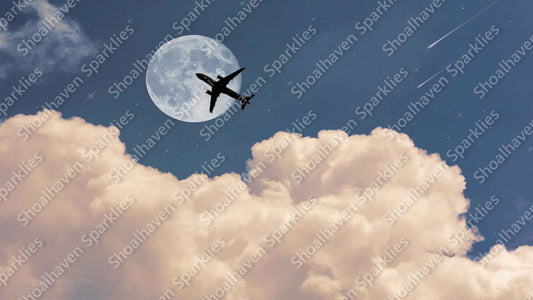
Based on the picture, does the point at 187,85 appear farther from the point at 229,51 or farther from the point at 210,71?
the point at 229,51

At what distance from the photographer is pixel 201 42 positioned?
68.6 m

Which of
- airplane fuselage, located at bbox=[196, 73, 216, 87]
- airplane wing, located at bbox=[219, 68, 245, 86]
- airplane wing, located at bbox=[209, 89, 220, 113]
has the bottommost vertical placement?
airplane wing, located at bbox=[209, 89, 220, 113]

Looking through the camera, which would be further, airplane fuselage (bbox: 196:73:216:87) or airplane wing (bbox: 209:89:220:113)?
airplane wing (bbox: 209:89:220:113)

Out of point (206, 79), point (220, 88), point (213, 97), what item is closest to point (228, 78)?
point (220, 88)

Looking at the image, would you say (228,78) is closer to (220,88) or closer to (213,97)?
(220,88)

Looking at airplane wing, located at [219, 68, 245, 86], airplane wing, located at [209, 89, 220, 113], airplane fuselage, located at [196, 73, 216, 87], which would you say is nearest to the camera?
airplane wing, located at [219, 68, 245, 86]

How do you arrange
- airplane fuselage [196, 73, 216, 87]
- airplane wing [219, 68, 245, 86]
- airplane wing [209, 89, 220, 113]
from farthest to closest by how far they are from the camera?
1. airplane wing [209, 89, 220, 113]
2. airplane fuselage [196, 73, 216, 87]
3. airplane wing [219, 68, 245, 86]

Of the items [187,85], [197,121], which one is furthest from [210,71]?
[197,121]

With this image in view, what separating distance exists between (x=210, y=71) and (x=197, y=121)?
10710 millimetres

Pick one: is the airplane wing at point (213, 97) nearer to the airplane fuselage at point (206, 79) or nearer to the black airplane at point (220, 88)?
the black airplane at point (220, 88)

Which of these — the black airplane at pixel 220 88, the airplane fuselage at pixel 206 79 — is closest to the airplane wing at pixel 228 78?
the black airplane at pixel 220 88

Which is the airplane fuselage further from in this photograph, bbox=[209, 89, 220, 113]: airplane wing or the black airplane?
bbox=[209, 89, 220, 113]: airplane wing

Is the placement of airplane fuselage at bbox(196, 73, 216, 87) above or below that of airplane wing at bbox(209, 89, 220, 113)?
above

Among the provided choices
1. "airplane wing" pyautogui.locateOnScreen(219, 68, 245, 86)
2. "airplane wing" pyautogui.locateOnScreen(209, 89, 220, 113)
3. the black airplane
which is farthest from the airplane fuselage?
"airplane wing" pyautogui.locateOnScreen(219, 68, 245, 86)
